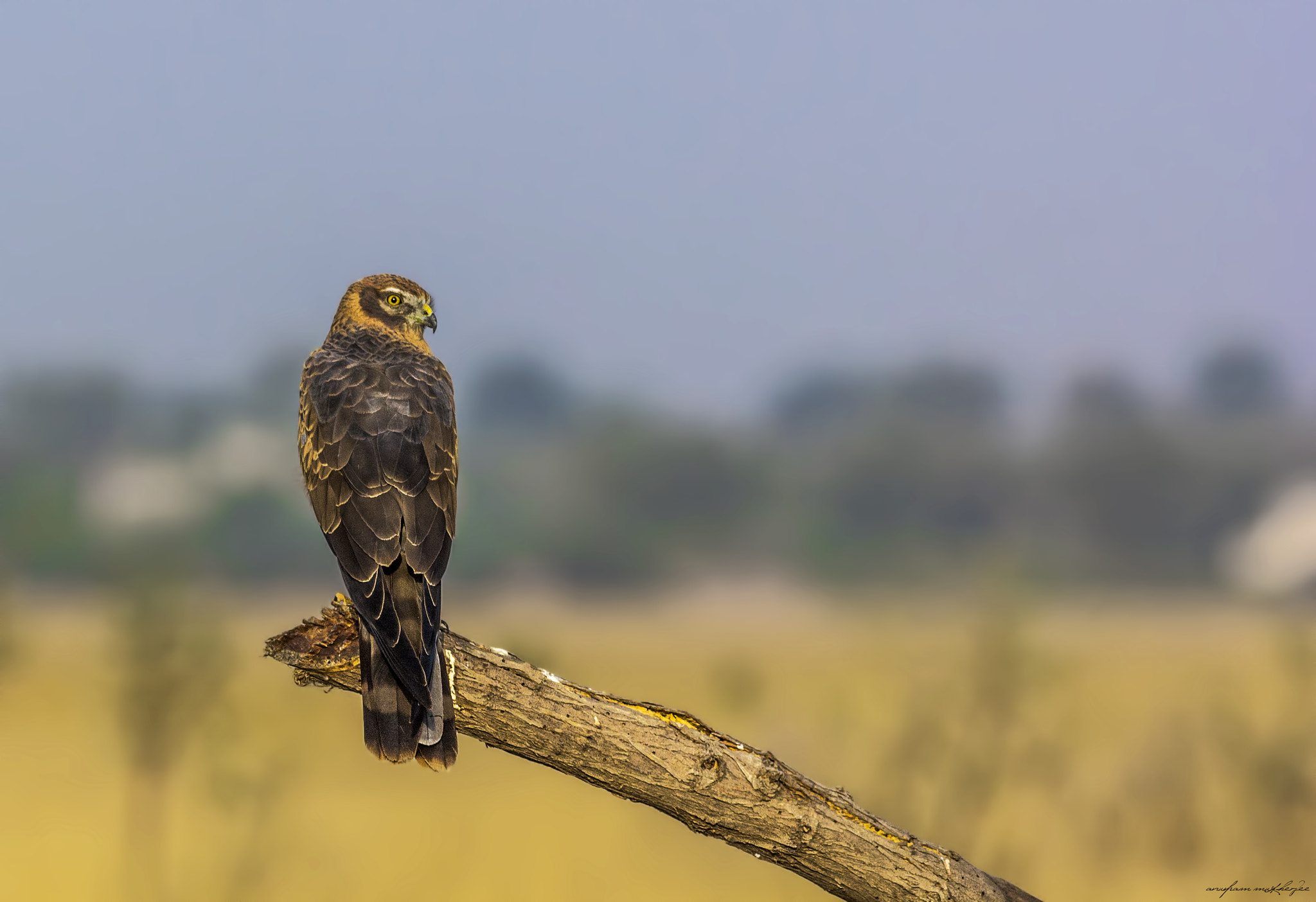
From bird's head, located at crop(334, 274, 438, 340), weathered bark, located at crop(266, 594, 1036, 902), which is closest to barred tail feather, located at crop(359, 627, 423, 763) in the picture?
weathered bark, located at crop(266, 594, 1036, 902)

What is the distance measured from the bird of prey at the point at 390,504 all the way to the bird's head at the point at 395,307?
0.13 metres

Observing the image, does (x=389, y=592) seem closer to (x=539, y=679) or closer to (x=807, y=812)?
(x=539, y=679)

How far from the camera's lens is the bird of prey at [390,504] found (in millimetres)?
3906

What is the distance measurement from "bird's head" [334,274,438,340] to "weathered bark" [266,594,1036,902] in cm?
208

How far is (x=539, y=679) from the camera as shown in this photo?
13.8 ft

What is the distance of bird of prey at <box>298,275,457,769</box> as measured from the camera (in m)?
3.91

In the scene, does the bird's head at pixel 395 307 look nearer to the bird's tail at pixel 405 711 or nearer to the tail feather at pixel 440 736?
the bird's tail at pixel 405 711

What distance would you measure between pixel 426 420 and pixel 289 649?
122 centimetres

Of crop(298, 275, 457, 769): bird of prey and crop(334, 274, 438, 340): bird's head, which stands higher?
crop(334, 274, 438, 340): bird's head

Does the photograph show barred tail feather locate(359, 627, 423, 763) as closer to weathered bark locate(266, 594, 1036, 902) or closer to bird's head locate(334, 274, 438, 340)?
weathered bark locate(266, 594, 1036, 902)

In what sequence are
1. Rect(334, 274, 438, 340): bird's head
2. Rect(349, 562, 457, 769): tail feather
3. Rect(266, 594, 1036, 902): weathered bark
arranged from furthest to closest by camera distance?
Rect(334, 274, 438, 340): bird's head
Rect(266, 594, 1036, 902): weathered bark
Rect(349, 562, 457, 769): tail feather

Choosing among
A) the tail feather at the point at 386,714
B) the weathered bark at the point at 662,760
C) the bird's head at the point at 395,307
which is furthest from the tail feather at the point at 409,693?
the bird's head at the point at 395,307

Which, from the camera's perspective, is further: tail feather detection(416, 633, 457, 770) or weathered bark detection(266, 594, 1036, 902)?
weathered bark detection(266, 594, 1036, 902)

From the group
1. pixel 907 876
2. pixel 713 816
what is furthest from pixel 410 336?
pixel 907 876
